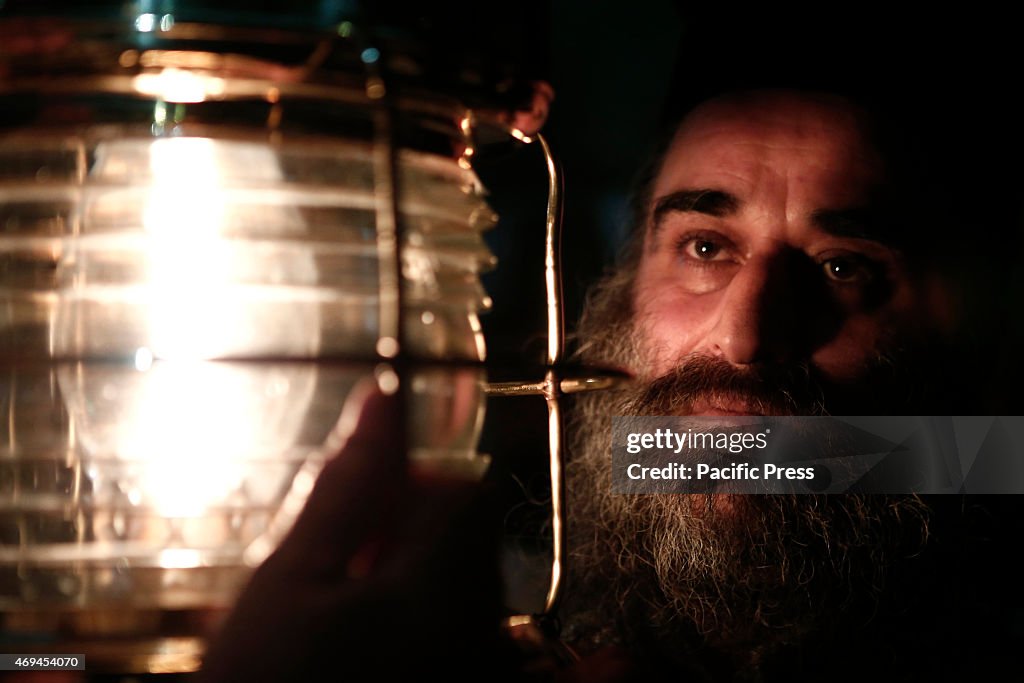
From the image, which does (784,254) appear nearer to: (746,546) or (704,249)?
(704,249)

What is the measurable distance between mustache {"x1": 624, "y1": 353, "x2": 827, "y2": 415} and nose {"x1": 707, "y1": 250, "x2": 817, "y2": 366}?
16mm

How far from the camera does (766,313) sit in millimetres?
1000

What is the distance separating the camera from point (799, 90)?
1089mm

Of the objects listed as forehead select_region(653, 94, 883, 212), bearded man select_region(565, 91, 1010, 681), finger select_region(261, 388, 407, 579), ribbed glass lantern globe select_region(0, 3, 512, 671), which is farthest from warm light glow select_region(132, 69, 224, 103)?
forehead select_region(653, 94, 883, 212)

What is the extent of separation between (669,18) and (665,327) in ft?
1.67

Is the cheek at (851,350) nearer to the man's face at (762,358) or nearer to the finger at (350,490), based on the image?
the man's face at (762,358)

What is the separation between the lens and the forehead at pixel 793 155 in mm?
1047

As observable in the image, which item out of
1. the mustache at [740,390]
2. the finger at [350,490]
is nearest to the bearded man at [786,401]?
the mustache at [740,390]

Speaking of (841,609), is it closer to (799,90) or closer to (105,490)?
(799,90)

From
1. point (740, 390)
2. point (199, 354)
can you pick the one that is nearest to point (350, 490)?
point (199, 354)

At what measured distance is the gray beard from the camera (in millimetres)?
989

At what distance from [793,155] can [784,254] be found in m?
0.12

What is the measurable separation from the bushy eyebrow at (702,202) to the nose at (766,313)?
0.07 metres

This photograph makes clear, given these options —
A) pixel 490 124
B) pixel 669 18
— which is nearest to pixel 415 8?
pixel 490 124
